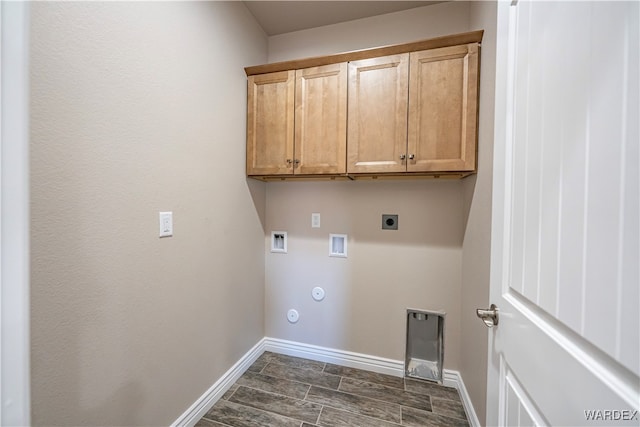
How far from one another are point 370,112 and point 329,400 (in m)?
1.94

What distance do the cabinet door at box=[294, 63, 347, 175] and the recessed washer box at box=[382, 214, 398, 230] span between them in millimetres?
547

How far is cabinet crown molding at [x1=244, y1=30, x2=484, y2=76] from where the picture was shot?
1445 mm

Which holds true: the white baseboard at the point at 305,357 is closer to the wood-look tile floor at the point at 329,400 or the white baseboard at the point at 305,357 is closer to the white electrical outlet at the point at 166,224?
the wood-look tile floor at the point at 329,400

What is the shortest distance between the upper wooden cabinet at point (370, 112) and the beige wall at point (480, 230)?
0.31ft

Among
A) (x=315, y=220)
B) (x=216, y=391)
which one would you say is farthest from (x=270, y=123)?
(x=216, y=391)

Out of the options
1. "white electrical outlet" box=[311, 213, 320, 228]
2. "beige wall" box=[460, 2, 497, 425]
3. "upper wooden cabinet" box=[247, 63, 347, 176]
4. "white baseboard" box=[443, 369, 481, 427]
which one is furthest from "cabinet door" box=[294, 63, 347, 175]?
"white baseboard" box=[443, 369, 481, 427]

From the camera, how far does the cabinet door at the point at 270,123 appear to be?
180 cm

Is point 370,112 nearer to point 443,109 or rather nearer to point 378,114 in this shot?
point 378,114

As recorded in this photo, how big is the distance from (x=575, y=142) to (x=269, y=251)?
205cm

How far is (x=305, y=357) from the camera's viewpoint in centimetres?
212

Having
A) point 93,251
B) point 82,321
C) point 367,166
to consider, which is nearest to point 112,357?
point 82,321

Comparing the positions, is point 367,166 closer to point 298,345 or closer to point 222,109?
point 222,109

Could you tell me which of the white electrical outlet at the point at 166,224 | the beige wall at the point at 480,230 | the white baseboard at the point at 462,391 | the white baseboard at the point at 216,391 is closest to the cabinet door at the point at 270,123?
the white electrical outlet at the point at 166,224

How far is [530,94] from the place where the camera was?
0.70m
